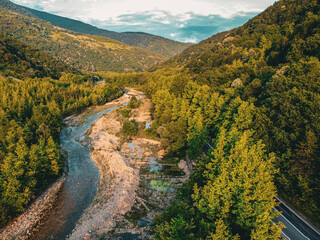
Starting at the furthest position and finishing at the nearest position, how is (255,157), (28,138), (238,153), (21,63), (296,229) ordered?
(21,63) → (28,138) → (238,153) → (296,229) → (255,157)

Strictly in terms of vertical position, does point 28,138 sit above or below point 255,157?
below

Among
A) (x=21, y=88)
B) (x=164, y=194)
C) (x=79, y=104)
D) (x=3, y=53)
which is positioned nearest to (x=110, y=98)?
(x=79, y=104)

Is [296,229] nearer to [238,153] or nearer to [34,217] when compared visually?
[238,153]

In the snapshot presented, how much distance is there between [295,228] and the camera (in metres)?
22.3

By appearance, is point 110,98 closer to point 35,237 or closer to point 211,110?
point 211,110

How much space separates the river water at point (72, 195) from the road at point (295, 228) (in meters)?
32.1

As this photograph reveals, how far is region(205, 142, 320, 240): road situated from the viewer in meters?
21.2

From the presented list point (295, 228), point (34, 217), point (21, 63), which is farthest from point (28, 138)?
point (21, 63)

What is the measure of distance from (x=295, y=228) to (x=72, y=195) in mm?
40086

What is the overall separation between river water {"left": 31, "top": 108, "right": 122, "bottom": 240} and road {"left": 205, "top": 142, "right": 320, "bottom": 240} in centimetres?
3212

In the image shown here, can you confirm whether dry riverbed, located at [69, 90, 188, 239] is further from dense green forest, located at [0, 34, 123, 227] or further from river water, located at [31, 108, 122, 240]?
dense green forest, located at [0, 34, 123, 227]

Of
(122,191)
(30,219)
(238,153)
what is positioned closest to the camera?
(238,153)

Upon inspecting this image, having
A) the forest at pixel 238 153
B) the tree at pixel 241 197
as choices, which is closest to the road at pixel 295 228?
the forest at pixel 238 153

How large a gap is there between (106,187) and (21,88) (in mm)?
79276
